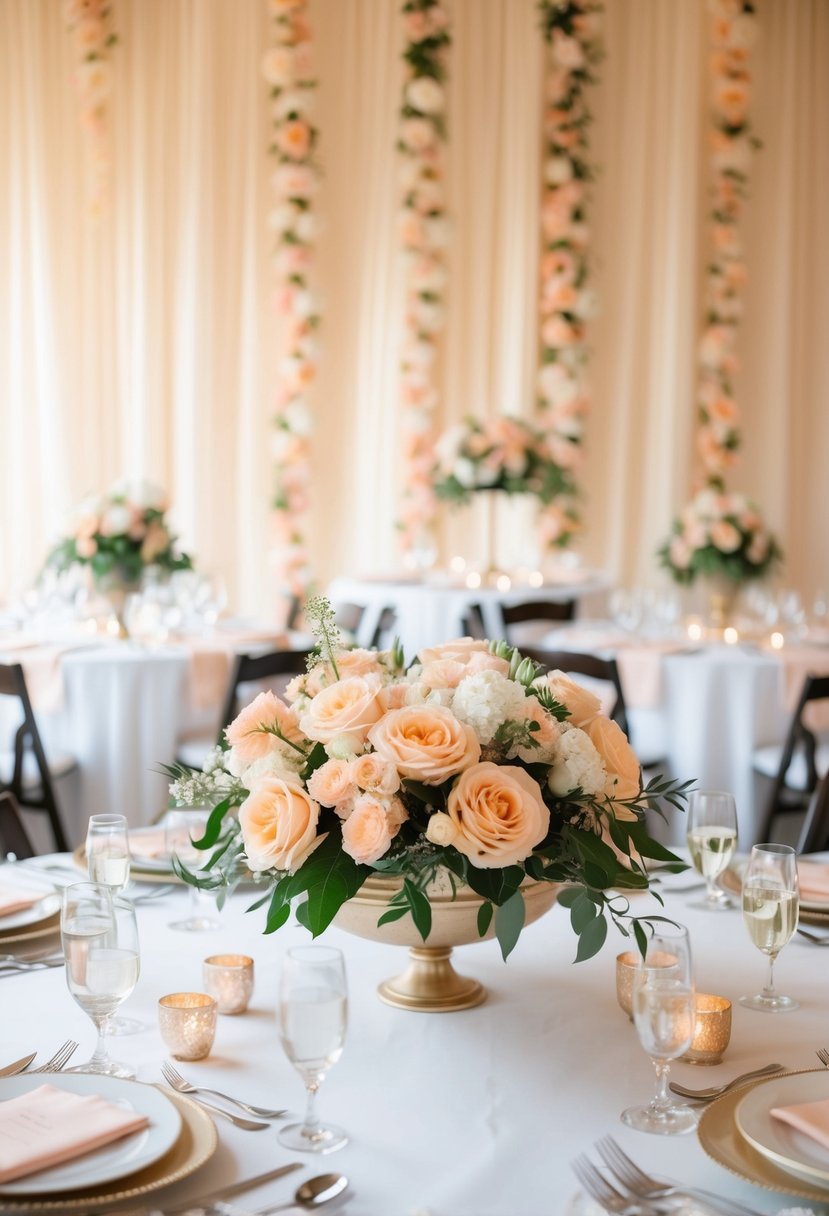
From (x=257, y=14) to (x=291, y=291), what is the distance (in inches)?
62.5

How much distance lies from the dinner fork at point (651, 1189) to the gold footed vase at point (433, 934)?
0.33 metres

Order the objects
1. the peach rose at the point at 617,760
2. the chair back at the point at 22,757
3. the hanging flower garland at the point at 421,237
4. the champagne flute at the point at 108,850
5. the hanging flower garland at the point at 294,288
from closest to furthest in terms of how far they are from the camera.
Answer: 1. the peach rose at the point at 617,760
2. the champagne flute at the point at 108,850
3. the chair back at the point at 22,757
4. the hanging flower garland at the point at 294,288
5. the hanging flower garland at the point at 421,237

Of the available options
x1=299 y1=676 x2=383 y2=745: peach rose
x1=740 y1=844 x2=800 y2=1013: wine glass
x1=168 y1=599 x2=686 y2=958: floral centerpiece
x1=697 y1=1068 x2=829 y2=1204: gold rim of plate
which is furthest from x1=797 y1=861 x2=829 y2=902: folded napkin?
x1=299 y1=676 x2=383 y2=745: peach rose

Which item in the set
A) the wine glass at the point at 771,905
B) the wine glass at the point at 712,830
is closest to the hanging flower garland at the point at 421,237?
the wine glass at the point at 712,830

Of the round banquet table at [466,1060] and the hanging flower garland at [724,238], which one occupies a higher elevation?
the hanging flower garland at [724,238]

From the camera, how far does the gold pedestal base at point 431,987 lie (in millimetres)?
1607

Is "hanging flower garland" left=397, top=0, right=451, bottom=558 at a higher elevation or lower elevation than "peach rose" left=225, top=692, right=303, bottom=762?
higher

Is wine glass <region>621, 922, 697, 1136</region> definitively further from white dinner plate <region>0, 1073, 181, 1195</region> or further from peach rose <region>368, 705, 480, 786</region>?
white dinner plate <region>0, 1073, 181, 1195</region>

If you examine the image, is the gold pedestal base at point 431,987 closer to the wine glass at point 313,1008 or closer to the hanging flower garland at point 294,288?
the wine glass at point 313,1008

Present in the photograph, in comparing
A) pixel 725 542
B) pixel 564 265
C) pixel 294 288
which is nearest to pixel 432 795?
pixel 725 542

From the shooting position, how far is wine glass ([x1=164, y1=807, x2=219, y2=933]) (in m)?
1.85

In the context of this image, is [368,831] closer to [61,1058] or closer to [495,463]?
[61,1058]

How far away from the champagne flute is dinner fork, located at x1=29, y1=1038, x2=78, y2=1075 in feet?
0.99

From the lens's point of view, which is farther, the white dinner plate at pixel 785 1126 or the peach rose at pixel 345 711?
the peach rose at pixel 345 711
